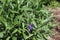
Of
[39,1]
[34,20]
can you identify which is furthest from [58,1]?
[34,20]

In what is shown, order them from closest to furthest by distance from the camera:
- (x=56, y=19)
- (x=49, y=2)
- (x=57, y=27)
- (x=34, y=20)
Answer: (x=34, y=20)
(x=57, y=27)
(x=56, y=19)
(x=49, y=2)

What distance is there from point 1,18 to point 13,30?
326 mm

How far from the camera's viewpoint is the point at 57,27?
605 centimetres

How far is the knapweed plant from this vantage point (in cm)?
487

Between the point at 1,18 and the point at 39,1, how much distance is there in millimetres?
1239

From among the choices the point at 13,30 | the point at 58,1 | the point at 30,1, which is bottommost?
the point at 58,1

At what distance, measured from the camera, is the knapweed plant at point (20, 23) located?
16.0 feet

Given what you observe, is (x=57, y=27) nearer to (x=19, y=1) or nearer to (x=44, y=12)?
(x=44, y=12)

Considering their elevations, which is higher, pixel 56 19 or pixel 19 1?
pixel 19 1

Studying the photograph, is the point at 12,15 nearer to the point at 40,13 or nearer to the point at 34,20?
the point at 34,20

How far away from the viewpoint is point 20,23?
4.92 metres

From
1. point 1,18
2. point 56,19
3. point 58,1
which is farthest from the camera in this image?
point 58,1

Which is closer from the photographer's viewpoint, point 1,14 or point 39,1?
point 1,14

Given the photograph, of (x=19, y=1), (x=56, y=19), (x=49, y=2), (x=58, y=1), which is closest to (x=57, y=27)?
(x=56, y=19)
